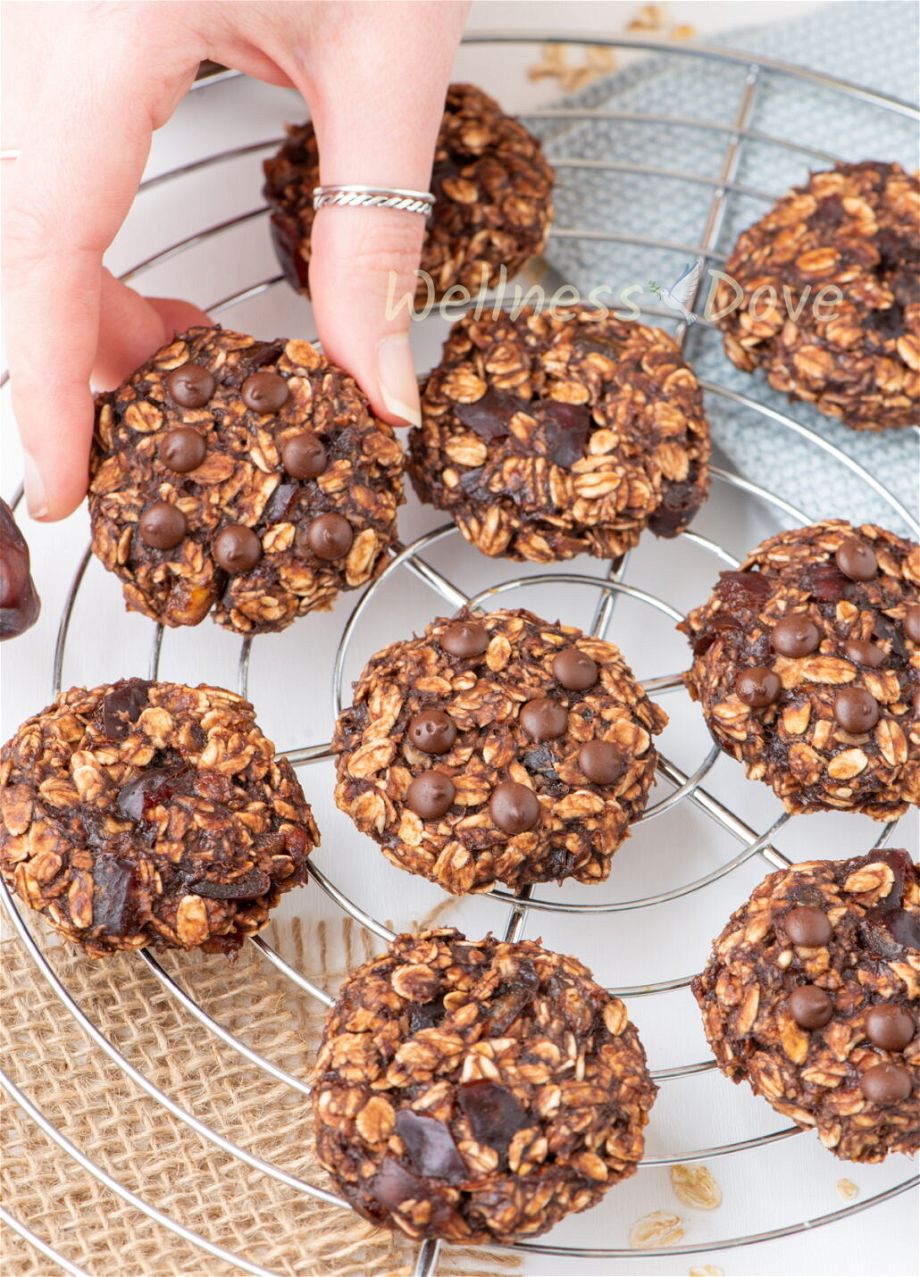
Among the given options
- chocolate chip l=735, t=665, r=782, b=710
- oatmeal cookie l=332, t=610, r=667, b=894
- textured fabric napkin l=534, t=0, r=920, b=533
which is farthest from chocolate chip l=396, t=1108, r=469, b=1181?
textured fabric napkin l=534, t=0, r=920, b=533

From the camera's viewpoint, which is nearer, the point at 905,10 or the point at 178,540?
the point at 178,540

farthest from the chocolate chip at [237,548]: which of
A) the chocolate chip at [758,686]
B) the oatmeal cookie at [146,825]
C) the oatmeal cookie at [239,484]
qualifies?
the chocolate chip at [758,686]

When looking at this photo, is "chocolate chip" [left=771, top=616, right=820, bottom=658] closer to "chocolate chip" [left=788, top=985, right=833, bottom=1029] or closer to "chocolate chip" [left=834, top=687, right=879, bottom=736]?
"chocolate chip" [left=834, top=687, right=879, bottom=736]

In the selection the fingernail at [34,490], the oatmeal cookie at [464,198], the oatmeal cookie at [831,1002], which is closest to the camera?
the oatmeal cookie at [831,1002]


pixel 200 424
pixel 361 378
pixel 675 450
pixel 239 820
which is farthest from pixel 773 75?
pixel 239 820

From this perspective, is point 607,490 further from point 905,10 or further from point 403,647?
point 905,10

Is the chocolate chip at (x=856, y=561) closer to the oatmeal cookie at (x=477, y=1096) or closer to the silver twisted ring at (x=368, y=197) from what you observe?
the oatmeal cookie at (x=477, y=1096)
